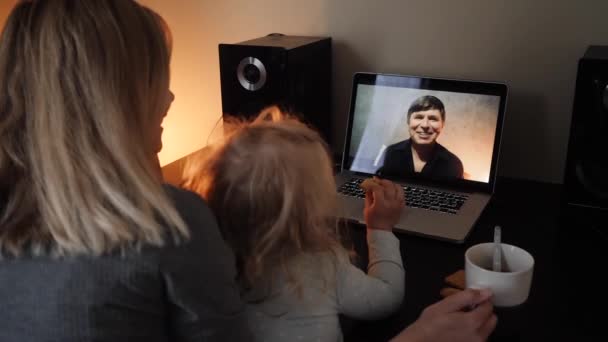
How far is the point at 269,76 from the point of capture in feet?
4.12

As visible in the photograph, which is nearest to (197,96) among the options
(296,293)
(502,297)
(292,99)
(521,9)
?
(292,99)

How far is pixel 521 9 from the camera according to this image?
122 centimetres

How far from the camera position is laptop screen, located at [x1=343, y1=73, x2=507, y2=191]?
119 cm

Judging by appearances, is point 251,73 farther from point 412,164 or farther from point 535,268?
point 535,268

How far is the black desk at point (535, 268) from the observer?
81 cm

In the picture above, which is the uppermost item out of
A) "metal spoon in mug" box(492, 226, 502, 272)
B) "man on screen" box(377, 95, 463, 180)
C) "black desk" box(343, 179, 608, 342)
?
"man on screen" box(377, 95, 463, 180)

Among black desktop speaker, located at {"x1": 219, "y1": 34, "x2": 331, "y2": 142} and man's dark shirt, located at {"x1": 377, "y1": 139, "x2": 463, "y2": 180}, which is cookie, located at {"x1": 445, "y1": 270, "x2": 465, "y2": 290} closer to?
man's dark shirt, located at {"x1": 377, "y1": 139, "x2": 463, "y2": 180}

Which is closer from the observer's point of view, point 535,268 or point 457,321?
point 457,321

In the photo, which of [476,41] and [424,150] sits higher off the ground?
[476,41]

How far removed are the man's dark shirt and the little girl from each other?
17.2 inches

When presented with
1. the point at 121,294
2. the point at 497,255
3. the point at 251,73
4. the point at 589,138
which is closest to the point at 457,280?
the point at 497,255

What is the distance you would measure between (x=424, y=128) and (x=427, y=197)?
16 centimetres

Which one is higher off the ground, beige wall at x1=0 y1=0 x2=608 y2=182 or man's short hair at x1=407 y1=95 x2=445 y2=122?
beige wall at x1=0 y1=0 x2=608 y2=182

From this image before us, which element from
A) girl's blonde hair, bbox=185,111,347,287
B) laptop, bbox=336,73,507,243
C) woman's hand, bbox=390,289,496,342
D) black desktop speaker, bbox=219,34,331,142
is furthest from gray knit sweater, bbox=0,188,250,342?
black desktop speaker, bbox=219,34,331,142
